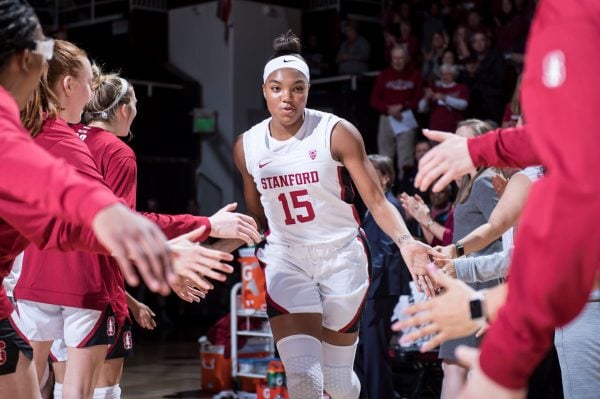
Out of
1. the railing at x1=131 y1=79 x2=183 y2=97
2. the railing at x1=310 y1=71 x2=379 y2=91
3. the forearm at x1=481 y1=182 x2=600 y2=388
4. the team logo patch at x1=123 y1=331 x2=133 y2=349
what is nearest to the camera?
the forearm at x1=481 y1=182 x2=600 y2=388

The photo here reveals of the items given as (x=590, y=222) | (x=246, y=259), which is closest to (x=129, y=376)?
(x=246, y=259)

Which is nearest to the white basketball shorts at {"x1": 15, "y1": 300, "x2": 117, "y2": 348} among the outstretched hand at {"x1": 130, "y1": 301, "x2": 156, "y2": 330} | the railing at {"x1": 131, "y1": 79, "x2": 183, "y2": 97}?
the outstretched hand at {"x1": 130, "y1": 301, "x2": 156, "y2": 330}

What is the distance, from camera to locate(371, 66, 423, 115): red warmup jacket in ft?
34.7

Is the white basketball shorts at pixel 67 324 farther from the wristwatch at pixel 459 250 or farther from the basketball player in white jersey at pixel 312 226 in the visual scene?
the wristwatch at pixel 459 250

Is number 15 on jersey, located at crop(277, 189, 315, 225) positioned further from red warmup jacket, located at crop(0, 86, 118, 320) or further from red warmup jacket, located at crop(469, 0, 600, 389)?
red warmup jacket, located at crop(469, 0, 600, 389)

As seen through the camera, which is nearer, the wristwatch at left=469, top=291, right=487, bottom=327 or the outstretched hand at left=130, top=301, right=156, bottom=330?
the wristwatch at left=469, top=291, right=487, bottom=327

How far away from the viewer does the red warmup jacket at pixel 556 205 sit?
1.54 metres

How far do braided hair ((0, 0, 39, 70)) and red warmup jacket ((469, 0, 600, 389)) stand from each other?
1.38 meters

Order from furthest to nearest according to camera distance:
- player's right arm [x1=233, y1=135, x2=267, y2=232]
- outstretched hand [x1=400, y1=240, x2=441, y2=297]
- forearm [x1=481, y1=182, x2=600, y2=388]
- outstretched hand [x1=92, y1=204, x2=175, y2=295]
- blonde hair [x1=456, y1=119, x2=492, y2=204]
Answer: blonde hair [x1=456, y1=119, x2=492, y2=204] → player's right arm [x1=233, y1=135, x2=267, y2=232] → outstretched hand [x1=400, y1=240, x2=441, y2=297] → outstretched hand [x1=92, y1=204, x2=175, y2=295] → forearm [x1=481, y1=182, x2=600, y2=388]

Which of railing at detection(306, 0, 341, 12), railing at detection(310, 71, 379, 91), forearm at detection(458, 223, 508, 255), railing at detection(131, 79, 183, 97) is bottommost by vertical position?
forearm at detection(458, 223, 508, 255)

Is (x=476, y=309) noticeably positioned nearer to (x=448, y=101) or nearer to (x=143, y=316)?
(x=143, y=316)

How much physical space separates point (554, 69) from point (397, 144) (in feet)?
29.9

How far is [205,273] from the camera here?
2.35 m

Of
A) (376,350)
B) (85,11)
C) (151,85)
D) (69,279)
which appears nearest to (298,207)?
(69,279)
